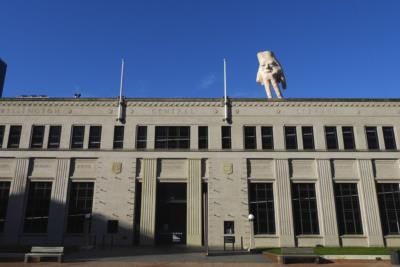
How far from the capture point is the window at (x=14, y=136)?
37.8 metres

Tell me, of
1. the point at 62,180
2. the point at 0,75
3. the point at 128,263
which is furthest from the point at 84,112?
the point at 0,75

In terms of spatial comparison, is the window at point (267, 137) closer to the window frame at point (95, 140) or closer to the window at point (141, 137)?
the window at point (141, 137)

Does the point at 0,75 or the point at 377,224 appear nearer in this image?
the point at 377,224

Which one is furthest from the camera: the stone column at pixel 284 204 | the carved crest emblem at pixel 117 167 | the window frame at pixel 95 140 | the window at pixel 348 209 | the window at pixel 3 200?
the window frame at pixel 95 140

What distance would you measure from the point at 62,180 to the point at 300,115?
2414cm

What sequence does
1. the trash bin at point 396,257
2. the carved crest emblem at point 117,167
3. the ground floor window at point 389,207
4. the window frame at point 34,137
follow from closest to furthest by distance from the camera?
1. the trash bin at point 396,257
2. the ground floor window at point 389,207
3. the carved crest emblem at point 117,167
4. the window frame at point 34,137

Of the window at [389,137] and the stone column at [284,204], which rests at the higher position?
the window at [389,137]

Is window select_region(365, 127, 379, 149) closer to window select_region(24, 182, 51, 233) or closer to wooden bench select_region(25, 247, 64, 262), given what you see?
wooden bench select_region(25, 247, 64, 262)

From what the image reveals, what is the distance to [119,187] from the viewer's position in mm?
36312

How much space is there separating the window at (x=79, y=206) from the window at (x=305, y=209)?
755 inches

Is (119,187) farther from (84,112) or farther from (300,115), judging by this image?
(300,115)

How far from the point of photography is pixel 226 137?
125ft

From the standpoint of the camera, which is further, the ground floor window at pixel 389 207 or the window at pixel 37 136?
the window at pixel 37 136

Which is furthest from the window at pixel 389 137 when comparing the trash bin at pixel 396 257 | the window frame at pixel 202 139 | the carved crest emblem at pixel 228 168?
the trash bin at pixel 396 257
